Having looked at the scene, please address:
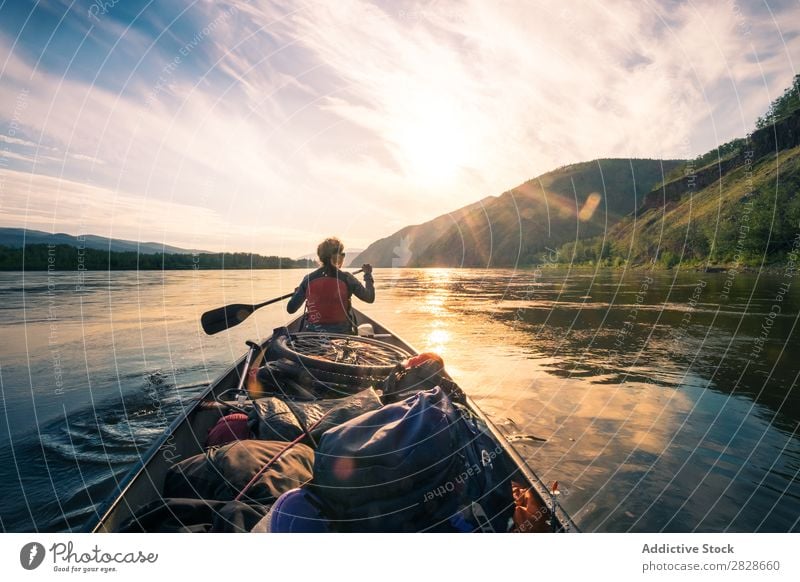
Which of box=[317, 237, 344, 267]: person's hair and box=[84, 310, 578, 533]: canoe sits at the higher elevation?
box=[317, 237, 344, 267]: person's hair

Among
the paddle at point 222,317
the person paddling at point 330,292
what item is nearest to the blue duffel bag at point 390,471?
the person paddling at point 330,292

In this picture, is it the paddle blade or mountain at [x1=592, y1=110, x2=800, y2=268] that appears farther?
mountain at [x1=592, y1=110, x2=800, y2=268]

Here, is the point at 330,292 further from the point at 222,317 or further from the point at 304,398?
the point at 304,398

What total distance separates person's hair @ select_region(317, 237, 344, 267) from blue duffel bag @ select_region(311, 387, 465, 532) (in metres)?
4.65

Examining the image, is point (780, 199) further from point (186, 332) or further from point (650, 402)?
point (186, 332)

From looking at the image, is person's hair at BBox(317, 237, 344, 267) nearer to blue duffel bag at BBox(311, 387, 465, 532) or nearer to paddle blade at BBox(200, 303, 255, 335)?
paddle blade at BBox(200, 303, 255, 335)

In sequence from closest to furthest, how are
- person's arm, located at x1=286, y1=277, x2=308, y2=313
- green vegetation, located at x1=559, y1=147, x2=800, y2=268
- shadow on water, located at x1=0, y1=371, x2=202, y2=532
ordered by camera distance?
shadow on water, located at x1=0, y1=371, x2=202, y2=532 < person's arm, located at x1=286, y1=277, x2=308, y2=313 < green vegetation, located at x1=559, y1=147, x2=800, y2=268

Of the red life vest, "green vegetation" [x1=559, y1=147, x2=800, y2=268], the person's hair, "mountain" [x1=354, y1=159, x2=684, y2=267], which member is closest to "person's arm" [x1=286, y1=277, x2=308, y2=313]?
the red life vest

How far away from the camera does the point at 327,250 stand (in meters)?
7.25

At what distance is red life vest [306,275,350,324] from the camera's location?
728cm

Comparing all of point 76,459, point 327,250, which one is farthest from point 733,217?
point 76,459

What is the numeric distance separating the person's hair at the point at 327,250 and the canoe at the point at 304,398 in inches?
56.9

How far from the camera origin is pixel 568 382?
9.61m

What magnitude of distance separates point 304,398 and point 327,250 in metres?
3.13
